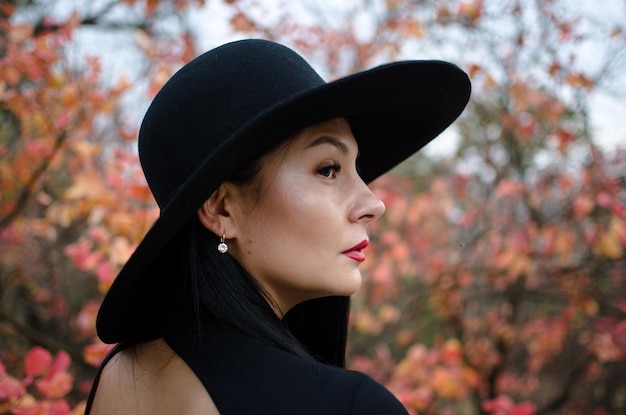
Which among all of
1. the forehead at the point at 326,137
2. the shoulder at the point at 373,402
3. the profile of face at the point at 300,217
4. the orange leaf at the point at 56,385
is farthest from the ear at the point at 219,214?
the orange leaf at the point at 56,385

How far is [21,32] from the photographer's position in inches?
126

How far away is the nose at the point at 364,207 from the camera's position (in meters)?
1.43

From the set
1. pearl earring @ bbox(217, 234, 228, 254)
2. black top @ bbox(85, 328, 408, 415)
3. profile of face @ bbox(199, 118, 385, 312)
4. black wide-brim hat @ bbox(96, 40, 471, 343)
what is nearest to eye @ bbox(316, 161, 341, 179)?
profile of face @ bbox(199, 118, 385, 312)

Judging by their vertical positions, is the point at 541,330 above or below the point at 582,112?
below

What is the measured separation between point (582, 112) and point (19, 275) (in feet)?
12.3

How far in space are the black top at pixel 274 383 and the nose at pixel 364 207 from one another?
363mm

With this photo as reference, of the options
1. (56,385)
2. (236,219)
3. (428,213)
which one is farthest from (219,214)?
(428,213)

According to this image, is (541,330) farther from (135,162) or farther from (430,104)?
(430,104)

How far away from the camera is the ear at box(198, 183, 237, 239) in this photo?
1.40 meters

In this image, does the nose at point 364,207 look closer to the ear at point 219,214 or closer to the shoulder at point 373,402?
the ear at point 219,214

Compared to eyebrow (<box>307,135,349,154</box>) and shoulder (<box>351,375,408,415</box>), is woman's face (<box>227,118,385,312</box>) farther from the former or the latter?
shoulder (<box>351,375,408,415</box>)

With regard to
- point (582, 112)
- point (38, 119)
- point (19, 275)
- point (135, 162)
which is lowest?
point (19, 275)

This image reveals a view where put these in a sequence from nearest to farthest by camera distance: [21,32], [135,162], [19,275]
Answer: [135,162] < [21,32] < [19,275]

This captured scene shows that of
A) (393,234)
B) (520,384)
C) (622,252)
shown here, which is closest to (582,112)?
(622,252)
